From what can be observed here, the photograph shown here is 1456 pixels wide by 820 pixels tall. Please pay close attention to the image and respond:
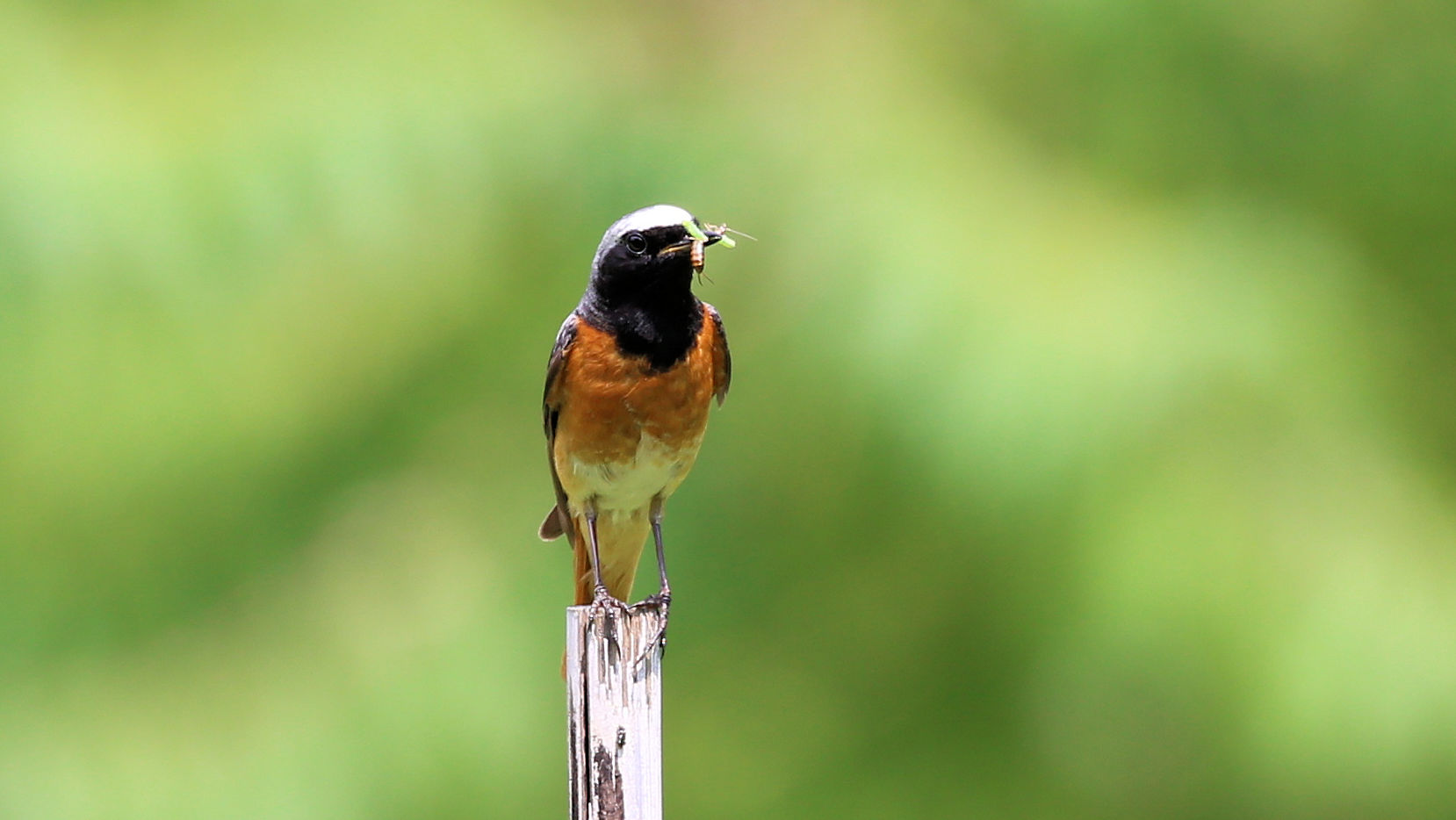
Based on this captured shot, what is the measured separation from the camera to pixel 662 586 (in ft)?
12.1

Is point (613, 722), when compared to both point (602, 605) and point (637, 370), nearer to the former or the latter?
point (602, 605)

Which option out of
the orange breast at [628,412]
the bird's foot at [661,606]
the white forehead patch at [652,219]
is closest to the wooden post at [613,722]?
the bird's foot at [661,606]

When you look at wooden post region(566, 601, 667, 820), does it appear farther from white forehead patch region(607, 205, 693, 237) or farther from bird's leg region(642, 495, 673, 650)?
white forehead patch region(607, 205, 693, 237)

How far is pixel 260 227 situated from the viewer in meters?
5.21

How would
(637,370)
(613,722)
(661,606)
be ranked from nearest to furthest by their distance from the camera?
1. (613,722)
2. (661,606)
3. (637,370)

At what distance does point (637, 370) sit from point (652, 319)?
13cm

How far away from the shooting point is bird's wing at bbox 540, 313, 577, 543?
144 inches

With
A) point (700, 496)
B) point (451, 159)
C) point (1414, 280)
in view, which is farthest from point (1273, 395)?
point (451, 159)

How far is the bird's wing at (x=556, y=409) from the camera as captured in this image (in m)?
3.66

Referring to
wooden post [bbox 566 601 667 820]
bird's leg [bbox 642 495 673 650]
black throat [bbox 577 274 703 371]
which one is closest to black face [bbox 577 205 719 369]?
black throat [bbox 577 274 703 371]

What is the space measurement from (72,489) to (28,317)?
912mm

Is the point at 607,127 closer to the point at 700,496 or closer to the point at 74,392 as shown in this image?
the point at 700,496

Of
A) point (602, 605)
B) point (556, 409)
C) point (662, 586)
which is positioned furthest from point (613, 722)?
point (556, 409)

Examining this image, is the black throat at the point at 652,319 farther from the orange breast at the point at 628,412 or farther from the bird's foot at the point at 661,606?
the bird's foot at the point at 661,606
